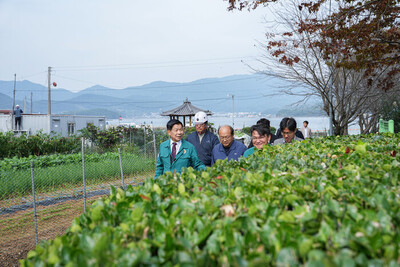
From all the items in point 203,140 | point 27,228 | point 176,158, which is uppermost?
point 203,140

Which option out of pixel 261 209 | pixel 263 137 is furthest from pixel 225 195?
pixel 263 137

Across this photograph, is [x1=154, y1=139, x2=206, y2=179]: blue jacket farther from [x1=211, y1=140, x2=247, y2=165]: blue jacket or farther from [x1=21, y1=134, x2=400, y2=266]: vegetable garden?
→ [x1=21, y1=134, x2=400, y2=266]: vegetable garden

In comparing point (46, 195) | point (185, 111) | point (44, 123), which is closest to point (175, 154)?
point (46, 195)

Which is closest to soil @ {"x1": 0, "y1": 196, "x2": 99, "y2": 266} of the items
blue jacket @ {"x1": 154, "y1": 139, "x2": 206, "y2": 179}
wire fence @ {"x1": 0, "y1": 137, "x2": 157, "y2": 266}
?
wire fence @ {"x1": 0, "y1": 137, "x2": 157, "y2": 266}

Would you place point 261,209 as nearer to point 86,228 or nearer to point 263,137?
point 86,228

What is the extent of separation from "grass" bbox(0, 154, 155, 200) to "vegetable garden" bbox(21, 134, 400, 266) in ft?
26.5

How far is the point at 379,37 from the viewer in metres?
9.50

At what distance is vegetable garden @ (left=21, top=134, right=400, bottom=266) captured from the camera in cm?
134

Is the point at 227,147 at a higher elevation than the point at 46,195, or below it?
higher

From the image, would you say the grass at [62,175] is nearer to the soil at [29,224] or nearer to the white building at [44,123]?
the soil at [29,224]

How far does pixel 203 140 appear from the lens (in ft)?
22.7

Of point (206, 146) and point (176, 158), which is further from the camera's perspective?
point (206, 146)

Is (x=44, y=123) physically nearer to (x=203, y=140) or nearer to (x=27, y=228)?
(x=27, y=228)

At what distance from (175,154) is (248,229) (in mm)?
4048
